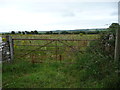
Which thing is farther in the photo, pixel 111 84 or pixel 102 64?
pixel 102 64

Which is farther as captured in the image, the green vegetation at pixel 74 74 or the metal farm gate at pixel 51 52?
the metal farm gate at pixel 51 52

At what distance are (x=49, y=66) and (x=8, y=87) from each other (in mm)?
2056

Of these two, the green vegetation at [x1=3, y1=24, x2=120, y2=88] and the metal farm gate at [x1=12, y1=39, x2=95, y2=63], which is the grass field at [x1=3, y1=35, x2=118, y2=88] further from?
the metal farm gate at [x1=12, y1=39, x2=95, y2=63]

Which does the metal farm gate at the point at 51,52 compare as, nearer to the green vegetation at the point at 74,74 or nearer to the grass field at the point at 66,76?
the green vegetation at the point at 74,74

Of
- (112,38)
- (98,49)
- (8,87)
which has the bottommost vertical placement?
(8,87)

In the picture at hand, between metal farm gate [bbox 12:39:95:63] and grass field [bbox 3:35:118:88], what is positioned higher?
metal farm gate [bbox 12:39:95:63]

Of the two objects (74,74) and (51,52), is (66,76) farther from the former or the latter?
(51,52)

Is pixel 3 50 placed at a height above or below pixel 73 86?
above

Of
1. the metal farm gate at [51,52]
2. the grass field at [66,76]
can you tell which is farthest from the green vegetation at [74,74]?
the metal farm gate at [51,52]

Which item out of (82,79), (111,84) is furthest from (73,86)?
(111,84)

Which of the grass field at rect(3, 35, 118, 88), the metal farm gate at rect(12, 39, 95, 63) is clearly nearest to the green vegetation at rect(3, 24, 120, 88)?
the grass field at rect(3, 35, 118, 88)

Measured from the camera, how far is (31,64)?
17.8 ft

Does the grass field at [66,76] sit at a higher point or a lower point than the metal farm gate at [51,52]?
lower

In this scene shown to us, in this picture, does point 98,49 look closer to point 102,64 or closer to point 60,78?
point 102,64
